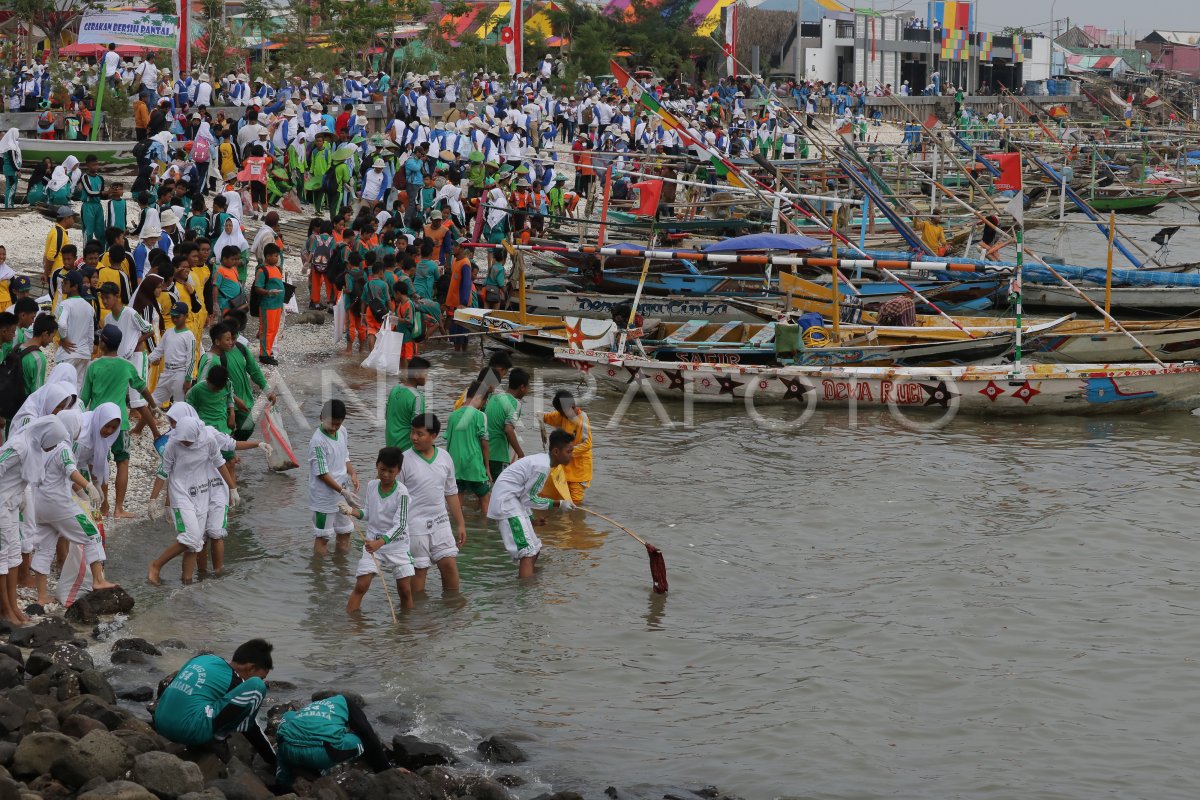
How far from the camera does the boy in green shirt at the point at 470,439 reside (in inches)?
492

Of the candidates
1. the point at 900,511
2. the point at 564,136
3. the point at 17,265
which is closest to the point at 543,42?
the point at 564,136

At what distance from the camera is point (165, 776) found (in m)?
7.20

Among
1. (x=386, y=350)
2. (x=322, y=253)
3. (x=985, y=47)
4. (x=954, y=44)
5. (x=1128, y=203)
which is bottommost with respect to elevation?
(x=386, y=350)

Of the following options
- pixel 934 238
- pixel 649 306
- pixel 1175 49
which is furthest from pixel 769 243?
pixel 1175 49

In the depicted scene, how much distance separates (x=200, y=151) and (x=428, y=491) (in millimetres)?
15920

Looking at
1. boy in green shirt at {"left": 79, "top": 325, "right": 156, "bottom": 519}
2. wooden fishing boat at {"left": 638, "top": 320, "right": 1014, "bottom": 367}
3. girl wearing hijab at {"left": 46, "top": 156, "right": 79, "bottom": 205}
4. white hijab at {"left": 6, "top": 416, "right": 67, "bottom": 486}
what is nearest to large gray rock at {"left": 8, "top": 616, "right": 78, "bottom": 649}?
white hijab at {"left": 6, "top": 416, "right": 67, "bottom": 486}

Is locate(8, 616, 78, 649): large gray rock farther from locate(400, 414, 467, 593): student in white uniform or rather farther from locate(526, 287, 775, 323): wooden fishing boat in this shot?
locate(526, 287, 775, 323): wooden fishing boat

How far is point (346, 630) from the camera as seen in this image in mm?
10672

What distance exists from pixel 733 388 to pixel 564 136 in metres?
25.2

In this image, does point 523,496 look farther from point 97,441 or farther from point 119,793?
point 119,793

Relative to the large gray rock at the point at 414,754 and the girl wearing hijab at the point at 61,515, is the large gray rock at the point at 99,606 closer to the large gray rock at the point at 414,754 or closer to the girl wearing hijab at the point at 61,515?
the girl wearing hijab at the point at 61,515

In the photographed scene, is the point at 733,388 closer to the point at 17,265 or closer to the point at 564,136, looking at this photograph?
the point at 17,265

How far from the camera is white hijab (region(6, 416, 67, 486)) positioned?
31.6 feet

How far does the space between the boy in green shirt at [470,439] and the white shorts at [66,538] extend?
3178 millimetres
